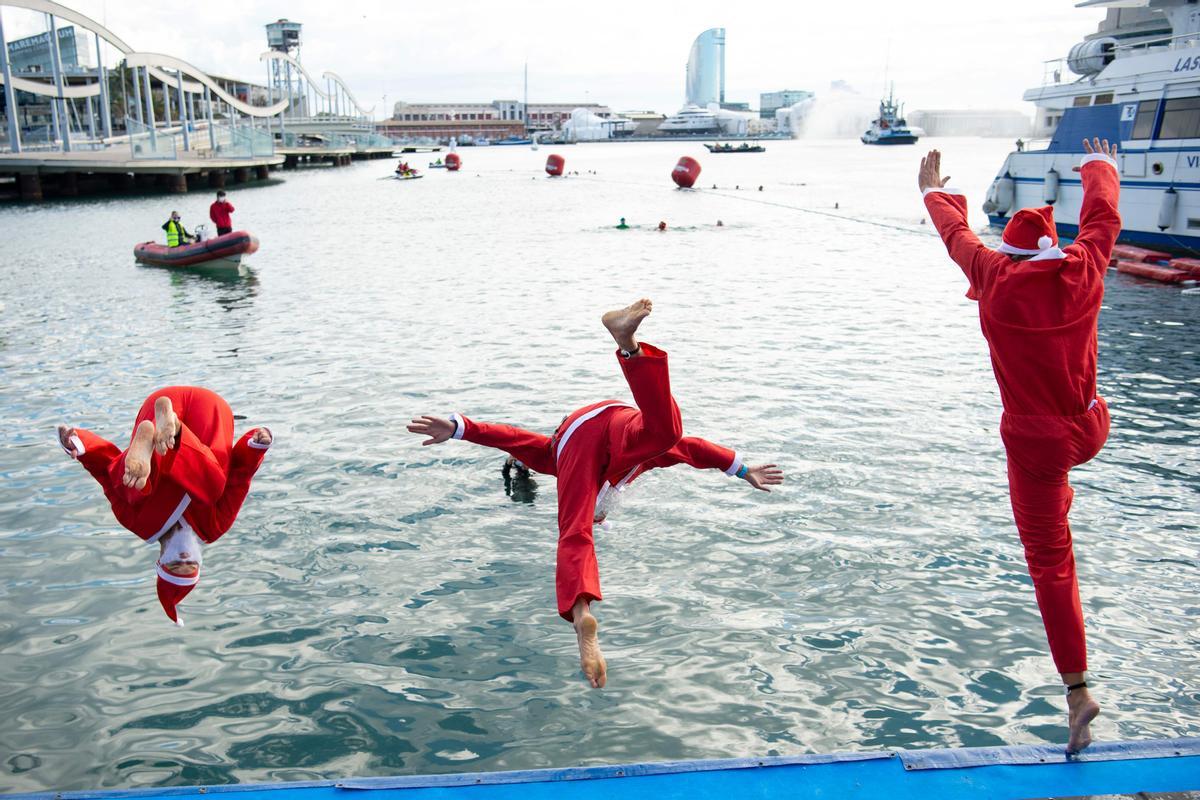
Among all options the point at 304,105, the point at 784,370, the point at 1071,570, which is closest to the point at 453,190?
the point at 784,370

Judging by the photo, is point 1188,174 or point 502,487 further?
point 1188,174

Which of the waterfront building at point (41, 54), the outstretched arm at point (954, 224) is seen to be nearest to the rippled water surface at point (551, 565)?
the outstretched arm at point (954, 224)

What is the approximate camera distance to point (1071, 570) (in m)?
4.31

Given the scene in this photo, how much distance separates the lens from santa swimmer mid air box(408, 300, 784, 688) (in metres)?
4.66

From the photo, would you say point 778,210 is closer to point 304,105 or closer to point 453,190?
point 453,190

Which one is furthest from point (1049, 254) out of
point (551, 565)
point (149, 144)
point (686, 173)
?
point (149, 144)

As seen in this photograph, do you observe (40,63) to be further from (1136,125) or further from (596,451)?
(596,451)

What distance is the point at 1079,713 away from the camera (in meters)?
4.35

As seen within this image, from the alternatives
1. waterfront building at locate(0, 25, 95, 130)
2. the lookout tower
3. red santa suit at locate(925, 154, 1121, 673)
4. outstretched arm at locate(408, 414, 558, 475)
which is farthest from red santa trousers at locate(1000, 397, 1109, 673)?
the lookout tower

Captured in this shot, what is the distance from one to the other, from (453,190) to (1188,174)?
46.1 m

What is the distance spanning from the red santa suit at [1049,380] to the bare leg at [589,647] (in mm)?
2089

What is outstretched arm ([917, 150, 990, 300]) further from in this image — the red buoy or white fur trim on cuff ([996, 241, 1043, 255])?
the red buoy

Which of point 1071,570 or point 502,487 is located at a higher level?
point 1071,570

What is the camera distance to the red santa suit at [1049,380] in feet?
13.8
